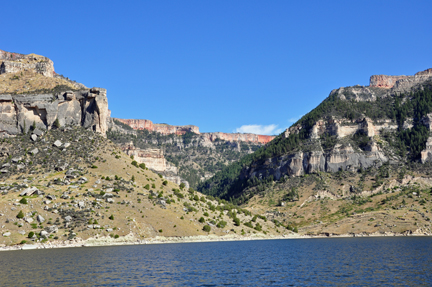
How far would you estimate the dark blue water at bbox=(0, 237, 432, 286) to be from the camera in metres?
45.7

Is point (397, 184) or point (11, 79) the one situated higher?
point (11, 79)

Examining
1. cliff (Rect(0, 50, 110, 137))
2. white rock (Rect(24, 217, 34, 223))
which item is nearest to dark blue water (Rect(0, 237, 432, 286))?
white rock (Rect(24, 217, 34, 223))

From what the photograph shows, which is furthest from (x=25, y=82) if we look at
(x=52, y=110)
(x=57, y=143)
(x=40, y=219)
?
(x=40, y=219)

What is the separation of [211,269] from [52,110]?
94.1 meters

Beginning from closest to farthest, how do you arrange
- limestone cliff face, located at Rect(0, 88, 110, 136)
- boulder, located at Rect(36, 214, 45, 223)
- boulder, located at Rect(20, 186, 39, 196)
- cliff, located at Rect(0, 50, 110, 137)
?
boulder, located at Rect(36, 214, 45, 223) < boulder, located at Rect(20, 186, 39, 196) < limestone cliff face, located at Rect(0, 88, 110, 136) < cliff, located at Rect(0, 50, 110, 137)

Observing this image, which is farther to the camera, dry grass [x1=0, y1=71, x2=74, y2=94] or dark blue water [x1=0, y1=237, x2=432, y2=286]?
dry grass [x1=0, y1=71, x2=74, y2=94]

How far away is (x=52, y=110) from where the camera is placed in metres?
129

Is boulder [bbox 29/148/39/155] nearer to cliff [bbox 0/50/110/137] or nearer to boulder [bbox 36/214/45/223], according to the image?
cliff [bbox 0/50/110/137]

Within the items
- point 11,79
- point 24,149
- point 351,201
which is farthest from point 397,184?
point 11,79

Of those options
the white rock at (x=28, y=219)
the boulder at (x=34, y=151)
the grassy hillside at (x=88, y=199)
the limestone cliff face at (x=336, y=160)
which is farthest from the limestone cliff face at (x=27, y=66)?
the limestone cliff face at (x=336, y=160)

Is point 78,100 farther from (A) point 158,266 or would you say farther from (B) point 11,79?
(A) point 158,266

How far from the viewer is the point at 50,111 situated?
12850cm

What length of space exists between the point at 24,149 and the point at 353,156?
143355 mm

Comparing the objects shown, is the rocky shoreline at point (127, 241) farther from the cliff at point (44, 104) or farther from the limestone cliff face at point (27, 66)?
the limestone cliff face at point (27, 66)
